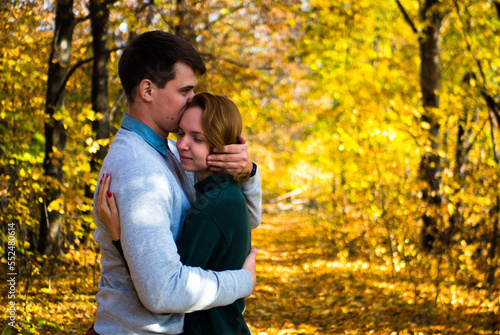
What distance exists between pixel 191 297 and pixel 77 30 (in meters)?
9.91

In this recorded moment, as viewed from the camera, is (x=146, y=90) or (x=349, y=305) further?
(x=349, y=305)

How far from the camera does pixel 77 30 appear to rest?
32.8 ft

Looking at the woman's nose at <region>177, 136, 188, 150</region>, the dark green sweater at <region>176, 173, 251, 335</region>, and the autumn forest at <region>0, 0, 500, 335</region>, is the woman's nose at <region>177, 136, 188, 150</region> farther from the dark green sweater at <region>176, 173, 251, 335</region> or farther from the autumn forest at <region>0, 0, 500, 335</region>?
the autumn forest at <region>0, 0, 500, 335</region>

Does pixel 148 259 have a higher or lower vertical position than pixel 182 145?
lower

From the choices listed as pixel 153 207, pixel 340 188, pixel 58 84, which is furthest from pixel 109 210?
pixel 340 188

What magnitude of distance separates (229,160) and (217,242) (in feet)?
1.27

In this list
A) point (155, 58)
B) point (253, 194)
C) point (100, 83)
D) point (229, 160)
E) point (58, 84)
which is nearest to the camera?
point (155, 58)

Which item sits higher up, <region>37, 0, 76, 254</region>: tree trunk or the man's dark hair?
<region>37, 0, 76, 254</region>: tree trunk

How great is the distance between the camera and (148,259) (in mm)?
1396

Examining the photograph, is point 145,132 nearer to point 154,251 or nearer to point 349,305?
point 154,251

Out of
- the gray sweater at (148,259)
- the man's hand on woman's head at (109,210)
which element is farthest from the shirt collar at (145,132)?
the man's hand on woman's head at (109,210)

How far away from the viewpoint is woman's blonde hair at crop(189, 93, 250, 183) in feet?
5.87

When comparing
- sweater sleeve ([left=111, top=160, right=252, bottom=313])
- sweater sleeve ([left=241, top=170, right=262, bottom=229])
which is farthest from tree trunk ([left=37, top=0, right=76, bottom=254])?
sweater sleeve ([left=111, top=160, right=252, bottom=313])

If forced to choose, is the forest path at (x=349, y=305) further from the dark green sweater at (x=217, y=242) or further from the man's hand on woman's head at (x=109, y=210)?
the man's hand on woman's head at (x=109, y=210)
